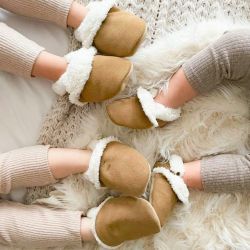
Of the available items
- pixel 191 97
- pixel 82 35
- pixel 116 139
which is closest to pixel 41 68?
pixel 82 35

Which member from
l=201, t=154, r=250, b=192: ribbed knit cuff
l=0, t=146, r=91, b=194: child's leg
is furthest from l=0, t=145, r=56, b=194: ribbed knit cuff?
l=201, t=154, r=250, b=192: ribbed knit cuff

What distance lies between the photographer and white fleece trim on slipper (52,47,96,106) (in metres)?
1.11

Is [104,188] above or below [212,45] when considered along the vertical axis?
below

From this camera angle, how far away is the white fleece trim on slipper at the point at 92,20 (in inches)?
44.4

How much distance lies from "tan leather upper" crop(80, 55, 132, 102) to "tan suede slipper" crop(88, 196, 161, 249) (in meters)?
0.25

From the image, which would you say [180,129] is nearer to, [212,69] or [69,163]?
[212,69]

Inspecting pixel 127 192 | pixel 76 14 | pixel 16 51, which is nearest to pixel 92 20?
pixel 76 14

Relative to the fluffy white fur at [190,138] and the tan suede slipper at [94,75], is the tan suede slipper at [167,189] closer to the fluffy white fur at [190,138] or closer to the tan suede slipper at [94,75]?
the fluffy white fur at [190,138]

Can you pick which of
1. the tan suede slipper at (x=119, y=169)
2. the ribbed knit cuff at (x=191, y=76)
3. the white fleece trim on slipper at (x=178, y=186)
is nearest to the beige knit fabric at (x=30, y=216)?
the tan suede slipper at (x=119, y=169)

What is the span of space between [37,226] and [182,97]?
1.46ft

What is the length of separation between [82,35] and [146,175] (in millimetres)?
351

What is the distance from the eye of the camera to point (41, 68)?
1128 mm

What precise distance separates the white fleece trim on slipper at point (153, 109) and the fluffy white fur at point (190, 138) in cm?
4

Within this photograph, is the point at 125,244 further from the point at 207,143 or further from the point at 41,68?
the point at 41,68
